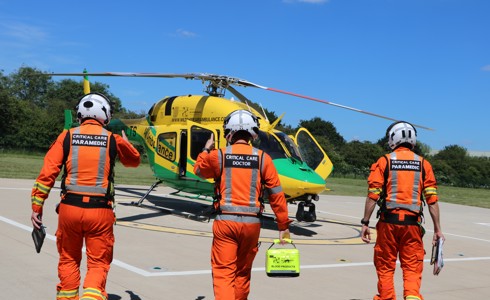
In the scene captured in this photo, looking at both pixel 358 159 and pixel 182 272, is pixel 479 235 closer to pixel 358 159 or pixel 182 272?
pixel 182 272

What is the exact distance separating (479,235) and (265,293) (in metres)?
10.6

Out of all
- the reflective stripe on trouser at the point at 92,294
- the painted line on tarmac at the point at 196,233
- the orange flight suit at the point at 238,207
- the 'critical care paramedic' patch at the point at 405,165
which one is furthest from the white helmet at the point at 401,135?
the painted line on tarmac at the point at 196,233

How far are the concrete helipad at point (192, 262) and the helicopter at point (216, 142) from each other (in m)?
0.94

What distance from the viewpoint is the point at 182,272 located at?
7.34 m

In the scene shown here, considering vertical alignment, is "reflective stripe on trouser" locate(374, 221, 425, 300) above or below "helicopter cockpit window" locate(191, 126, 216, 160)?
below

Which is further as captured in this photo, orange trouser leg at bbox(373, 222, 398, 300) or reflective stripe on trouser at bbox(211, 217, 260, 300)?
orange trouser leg at bbox(373, 222, 398, 300)

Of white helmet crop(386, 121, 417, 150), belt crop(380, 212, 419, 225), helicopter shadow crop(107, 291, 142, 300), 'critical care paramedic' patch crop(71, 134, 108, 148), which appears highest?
white helmet crop(386, 121, 417, 150)

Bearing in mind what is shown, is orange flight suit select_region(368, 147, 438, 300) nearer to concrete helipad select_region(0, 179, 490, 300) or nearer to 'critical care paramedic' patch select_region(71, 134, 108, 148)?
concrete helipad select_region(0, 179, 490, 300)

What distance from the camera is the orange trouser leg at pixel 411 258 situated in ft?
17.4

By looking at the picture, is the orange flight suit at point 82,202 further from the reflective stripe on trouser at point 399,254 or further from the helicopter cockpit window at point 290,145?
the helicopter cockpit window at point 290,145

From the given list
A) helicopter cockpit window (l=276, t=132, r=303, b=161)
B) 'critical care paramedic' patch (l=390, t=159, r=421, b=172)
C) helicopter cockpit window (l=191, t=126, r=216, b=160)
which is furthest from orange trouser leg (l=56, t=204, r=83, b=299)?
helicopter cockpit window (l=191, t=126, r=216, b=160)

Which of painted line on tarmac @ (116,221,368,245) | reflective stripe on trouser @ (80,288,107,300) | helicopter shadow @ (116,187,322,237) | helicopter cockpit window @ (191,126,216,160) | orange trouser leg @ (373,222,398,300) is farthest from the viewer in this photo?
helicopter cockpit window @ (191,126,216,160)

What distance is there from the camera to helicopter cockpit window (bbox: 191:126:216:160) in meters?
12.6

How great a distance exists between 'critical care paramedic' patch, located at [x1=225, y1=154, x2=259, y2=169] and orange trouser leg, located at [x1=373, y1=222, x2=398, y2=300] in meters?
1.70
